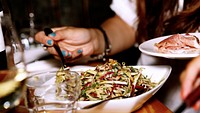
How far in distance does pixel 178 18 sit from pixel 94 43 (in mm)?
400

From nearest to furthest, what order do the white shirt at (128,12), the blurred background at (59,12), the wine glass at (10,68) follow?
the wine glass at (10,68)
the white shirt at (128,12)
the blurred background at (59,12)

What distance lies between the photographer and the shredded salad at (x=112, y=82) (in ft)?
2.66

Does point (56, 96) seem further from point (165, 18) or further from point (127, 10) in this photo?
point (127, 10)

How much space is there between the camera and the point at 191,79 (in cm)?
44

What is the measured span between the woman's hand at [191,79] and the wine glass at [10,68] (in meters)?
Result: 0.37

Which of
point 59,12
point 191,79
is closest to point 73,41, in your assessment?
point 191,79

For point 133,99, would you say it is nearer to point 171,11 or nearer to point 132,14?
point 171,11

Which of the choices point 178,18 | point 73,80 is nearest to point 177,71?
point 178,18

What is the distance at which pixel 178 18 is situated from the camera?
1352mm

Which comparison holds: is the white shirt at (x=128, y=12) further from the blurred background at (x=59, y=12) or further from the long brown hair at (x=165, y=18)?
the blurred background at (x=59, y=12)

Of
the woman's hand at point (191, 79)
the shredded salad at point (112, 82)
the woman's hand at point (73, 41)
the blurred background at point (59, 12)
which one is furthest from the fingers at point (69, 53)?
the blurred background at point (59, 12)

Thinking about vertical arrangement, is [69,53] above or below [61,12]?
above

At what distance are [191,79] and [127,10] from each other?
1.24m

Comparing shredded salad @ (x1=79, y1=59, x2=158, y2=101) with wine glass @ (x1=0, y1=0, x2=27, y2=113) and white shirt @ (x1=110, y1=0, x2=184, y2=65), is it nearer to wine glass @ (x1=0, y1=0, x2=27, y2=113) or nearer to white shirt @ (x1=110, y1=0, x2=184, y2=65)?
wine glass @ (x1=0, y1=0, x2=27, y2=113)
